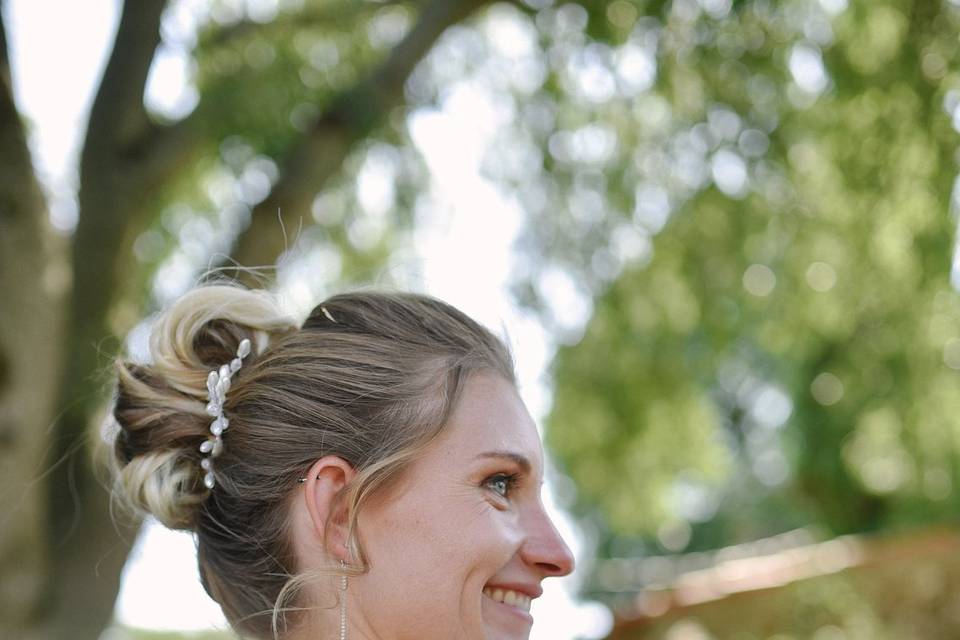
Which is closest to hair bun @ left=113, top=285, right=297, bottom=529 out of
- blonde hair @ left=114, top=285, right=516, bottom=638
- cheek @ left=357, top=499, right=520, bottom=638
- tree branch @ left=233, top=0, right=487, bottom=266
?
blonde hair @ left=114, top=285, right=516, bottom=638

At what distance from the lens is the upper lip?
2.03m

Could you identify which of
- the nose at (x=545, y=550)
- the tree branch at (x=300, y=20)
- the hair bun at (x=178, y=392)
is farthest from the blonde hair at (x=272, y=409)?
the tree branch at (x=300, y=20)

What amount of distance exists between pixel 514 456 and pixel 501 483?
0.05 meters

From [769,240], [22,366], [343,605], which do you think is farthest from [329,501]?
[769,240]

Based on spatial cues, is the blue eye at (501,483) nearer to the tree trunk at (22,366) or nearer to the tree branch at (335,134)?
the tree trunk at (22,366)

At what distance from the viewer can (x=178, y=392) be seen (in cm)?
228

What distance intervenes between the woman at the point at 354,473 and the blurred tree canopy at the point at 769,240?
297 cm

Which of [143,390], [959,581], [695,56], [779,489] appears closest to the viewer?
[143,390]

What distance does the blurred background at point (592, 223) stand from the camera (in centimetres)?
464

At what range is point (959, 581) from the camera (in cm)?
576

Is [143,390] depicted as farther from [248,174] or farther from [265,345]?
[248,174]

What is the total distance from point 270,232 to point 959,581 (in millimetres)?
3430

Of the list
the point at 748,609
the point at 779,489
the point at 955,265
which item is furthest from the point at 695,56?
the point at 779,489

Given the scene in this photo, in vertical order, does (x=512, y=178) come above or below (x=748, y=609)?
above
